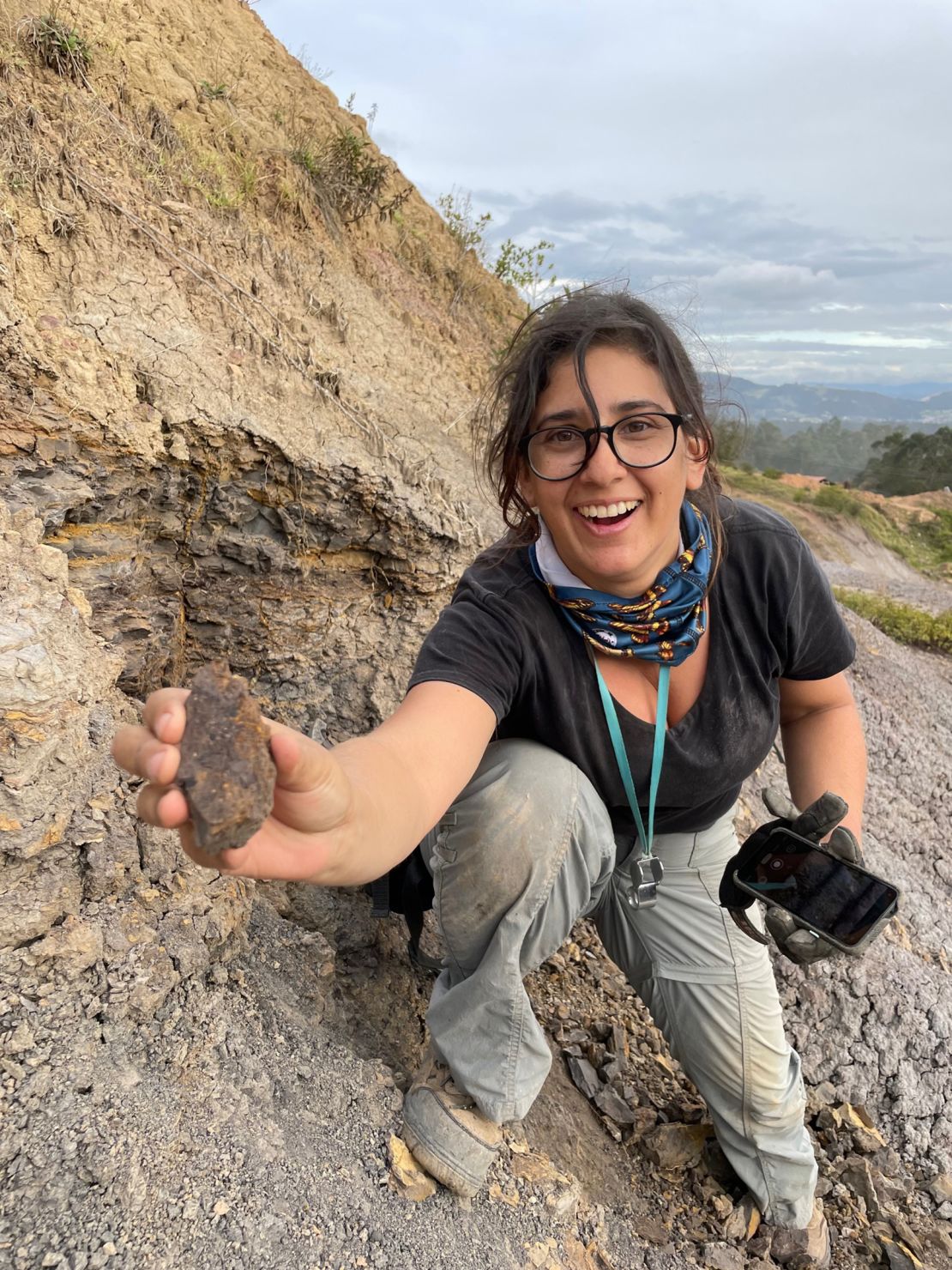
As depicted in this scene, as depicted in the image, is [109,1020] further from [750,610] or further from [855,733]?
[855,733]

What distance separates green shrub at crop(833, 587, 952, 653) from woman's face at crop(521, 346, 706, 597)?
697 centimetres

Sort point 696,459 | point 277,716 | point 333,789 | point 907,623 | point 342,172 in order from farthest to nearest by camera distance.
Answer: point 907,623
point 342,172
point 277,716
point 696,459
point 333,789

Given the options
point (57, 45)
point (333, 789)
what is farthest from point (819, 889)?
point (57, 45)

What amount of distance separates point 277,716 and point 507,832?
163cm

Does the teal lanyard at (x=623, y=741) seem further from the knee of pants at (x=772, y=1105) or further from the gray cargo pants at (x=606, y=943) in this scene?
the knee of pants at (x=772, y=1105)

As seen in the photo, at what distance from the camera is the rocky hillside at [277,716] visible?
1674 mm

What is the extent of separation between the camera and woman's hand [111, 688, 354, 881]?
1131mm

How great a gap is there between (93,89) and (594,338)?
3062 millimetres

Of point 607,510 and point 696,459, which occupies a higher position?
point 696,459

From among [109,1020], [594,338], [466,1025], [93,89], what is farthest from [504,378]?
[93,89]

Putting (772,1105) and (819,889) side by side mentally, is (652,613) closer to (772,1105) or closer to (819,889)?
(819,889)

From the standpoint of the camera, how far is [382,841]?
1.39 m

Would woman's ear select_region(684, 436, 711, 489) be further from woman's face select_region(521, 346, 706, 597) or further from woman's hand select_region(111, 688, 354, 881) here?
woman's hand select_region(111, 688, 354, 881)

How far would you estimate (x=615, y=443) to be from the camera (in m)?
1.91
